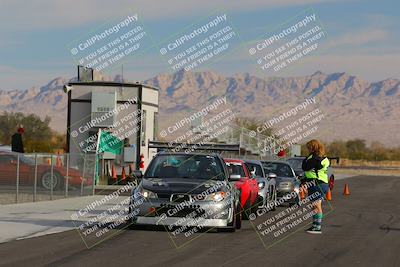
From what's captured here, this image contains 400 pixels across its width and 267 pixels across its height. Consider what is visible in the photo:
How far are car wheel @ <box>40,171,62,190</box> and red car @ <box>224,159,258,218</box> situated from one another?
787 cm

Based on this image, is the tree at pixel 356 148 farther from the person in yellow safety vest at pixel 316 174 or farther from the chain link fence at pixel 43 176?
the person in yellow safety vest at pixel 316 174

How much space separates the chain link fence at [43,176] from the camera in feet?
84.3

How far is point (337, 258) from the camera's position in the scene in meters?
13.4

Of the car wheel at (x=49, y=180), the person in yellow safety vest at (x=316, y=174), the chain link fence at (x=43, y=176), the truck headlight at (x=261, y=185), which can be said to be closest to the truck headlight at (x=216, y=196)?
the person in yellow safety vest at (x=316, y=174)

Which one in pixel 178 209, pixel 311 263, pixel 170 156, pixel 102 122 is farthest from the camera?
pixel 102 122

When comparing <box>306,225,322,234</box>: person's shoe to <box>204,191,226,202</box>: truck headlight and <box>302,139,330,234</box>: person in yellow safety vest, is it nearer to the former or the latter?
<box>302,139,330,234</box>: person in yellow safety vest

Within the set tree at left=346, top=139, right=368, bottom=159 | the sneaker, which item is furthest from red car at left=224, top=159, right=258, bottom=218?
tree at left=346, top=139, right=368, bottom=159

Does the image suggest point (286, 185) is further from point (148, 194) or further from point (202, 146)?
point (202, 146)

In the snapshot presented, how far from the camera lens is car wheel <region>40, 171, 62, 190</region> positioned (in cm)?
2752

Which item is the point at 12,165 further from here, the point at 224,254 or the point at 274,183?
the point at 224,254

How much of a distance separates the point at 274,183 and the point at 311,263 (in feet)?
41.9

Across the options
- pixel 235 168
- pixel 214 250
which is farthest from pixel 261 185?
pixel 214 250

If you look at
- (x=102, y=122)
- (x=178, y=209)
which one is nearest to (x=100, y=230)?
(x=178, y=209)

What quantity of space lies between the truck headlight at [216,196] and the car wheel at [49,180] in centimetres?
1136
